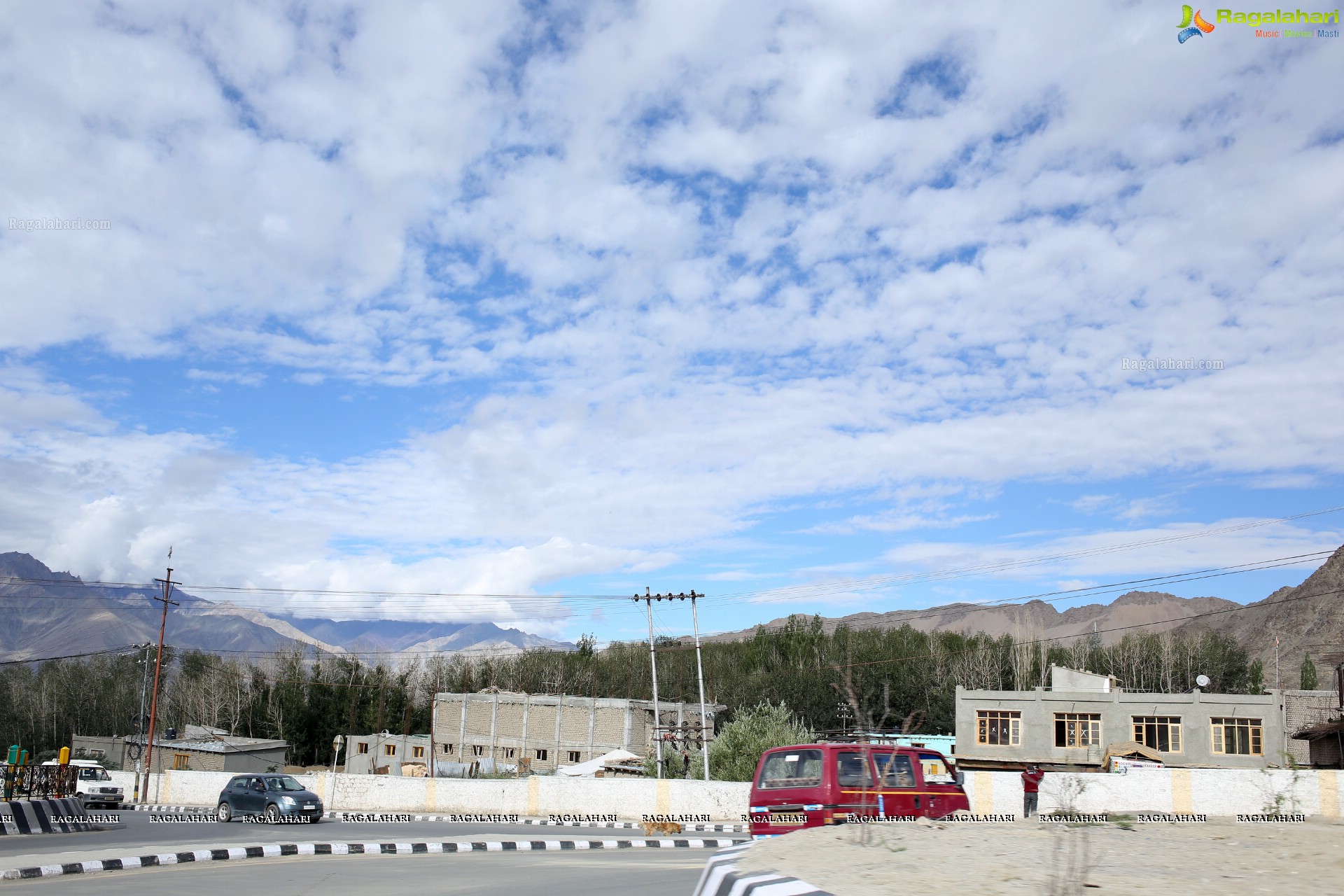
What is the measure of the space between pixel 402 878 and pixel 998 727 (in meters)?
50.1

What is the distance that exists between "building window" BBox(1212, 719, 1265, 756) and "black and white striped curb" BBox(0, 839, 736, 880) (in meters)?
42.3

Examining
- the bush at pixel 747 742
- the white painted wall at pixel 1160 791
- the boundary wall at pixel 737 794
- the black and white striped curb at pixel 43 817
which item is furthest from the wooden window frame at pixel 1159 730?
the black and white striped curb at pixel 43 817

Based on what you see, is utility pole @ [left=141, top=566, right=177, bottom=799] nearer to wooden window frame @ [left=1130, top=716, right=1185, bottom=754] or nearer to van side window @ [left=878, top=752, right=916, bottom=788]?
van side window @ [left=878, top=752, right=916, bottom=788]

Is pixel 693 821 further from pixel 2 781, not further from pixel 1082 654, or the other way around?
pixel 1082 654

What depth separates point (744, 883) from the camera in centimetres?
738

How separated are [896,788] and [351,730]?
88.1m

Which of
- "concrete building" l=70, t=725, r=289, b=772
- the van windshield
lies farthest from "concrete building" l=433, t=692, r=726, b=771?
the van windshield

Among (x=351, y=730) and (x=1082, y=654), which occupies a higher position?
(x=1082, y=654)

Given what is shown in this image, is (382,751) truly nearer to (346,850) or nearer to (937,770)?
(346,850)

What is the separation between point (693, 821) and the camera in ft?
107

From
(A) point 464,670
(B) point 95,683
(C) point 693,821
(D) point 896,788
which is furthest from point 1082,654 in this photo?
(B) point 95,683

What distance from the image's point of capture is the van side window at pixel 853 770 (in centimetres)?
1412

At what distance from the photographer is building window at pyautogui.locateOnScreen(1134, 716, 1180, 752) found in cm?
5481

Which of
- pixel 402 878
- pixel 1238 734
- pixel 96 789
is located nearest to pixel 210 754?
pixel 96 789
